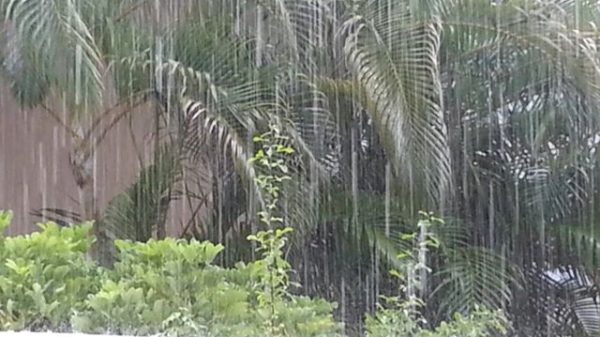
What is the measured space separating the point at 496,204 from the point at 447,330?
196 cm

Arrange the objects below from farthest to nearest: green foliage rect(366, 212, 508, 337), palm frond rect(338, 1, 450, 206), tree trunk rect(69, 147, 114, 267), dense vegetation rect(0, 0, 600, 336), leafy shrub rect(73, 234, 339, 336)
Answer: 1. tree trunk rect(69, 147, 114, 267)
2. dense vegetation rect(0, 0, 600, 336)
3. palm frond rect(338, 1, 450, 206)
4. green foliage rect(366, 212, 508, 337)
5. leafy shrub rect(73, 234, 339, 336)

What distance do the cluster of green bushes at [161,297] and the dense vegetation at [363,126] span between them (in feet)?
2.88

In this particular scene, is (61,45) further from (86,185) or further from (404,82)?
(404,82)

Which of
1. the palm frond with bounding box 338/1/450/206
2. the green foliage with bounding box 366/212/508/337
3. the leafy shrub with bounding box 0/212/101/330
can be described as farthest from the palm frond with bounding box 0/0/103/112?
the green foliage with bounding box 366/212/508/337

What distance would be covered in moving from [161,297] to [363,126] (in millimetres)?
2567

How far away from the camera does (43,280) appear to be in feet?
11.9

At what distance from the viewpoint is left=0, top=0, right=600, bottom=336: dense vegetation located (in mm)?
4996

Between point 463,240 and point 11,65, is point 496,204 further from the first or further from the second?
point 11,65

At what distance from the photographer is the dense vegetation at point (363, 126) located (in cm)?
500

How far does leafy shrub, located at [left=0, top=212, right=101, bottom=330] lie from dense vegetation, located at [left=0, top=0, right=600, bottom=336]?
3.63 feet

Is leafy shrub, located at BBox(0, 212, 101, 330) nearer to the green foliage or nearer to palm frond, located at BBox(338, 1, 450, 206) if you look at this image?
the green foliage

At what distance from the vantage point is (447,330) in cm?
398

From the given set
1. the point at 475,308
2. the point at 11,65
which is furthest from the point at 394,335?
the point at 11,65

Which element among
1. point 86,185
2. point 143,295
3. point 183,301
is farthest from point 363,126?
point 143,295
